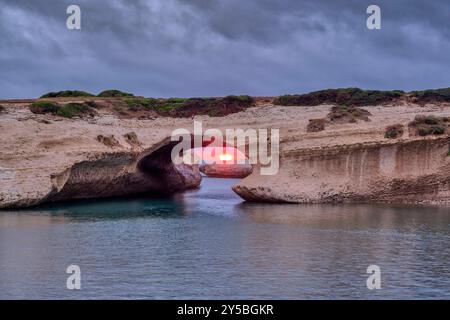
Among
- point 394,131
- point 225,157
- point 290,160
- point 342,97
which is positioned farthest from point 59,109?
point 225,157

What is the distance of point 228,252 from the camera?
69.9 feet

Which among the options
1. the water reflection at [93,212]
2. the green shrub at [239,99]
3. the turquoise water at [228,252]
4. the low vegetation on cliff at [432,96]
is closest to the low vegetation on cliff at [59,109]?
the water reflection at [93,212]

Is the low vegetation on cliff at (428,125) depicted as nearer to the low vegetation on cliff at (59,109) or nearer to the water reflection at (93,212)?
the water reflection at (93,212)

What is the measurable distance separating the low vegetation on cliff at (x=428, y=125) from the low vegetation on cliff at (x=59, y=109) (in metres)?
19.4

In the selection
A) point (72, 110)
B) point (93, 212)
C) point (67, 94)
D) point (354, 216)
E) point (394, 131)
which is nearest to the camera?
point (354, 216)

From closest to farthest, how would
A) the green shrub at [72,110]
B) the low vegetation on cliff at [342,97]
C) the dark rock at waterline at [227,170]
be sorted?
1. the green shrub at [72,110]
2. the low vegetation on cliff at [342,97]
3. the dark rock at waterline at [227,170]

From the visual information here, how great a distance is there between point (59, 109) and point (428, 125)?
21.3 metres

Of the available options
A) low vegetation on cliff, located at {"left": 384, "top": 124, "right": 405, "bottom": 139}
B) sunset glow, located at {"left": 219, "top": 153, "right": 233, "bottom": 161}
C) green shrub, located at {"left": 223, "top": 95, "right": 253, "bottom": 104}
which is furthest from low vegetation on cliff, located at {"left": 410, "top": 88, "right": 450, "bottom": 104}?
sunset glow, located at {"left": 219, "top": 153, "right": 233, "bottom": 161}

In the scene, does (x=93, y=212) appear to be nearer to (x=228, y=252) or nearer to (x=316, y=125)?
(x=228, y=252)

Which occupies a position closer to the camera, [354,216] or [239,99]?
[354,216]

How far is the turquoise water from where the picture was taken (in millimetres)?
16594

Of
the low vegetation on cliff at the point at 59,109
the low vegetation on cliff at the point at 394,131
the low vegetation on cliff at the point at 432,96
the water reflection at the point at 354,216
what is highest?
the low vegetation on cliff at the point at 432,96

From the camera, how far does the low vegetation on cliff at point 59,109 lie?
133ft

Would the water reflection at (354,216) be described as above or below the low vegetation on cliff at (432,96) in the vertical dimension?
below
